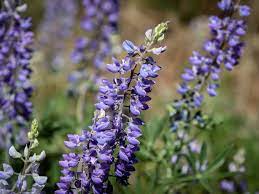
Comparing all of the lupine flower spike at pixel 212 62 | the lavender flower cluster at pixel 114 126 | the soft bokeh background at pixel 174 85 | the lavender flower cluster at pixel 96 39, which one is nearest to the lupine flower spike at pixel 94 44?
the lavender flower cluster at pixel 96 39

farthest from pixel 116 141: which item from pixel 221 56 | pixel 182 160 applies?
pixel 182 160

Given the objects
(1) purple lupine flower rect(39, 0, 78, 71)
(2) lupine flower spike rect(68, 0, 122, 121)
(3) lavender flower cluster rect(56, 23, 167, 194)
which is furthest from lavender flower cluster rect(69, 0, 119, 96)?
(3) lavender flower cluster rect(56, 23, 167, 194)

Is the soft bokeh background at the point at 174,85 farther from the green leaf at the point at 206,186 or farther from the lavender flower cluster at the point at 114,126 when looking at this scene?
the lavender flower cluster at the point at 114,126

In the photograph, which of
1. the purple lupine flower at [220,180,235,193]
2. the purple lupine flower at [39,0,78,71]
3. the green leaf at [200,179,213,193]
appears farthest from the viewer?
the purple lupine flower at [39,0,78,71]

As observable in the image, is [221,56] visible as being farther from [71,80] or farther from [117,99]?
[71,80]

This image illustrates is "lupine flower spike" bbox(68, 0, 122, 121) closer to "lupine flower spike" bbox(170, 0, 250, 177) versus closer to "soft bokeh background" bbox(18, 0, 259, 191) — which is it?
"soft bokeh background" bbox(18, 0, 259, 191)

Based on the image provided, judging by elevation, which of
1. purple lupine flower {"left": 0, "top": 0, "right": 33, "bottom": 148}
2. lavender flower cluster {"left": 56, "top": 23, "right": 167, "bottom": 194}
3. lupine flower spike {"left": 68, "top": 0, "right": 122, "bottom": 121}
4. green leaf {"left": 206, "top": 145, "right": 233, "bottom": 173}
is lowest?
lavender flower cluster {"left": 56, "top": 23, "right": 167, "bottom": 194}
